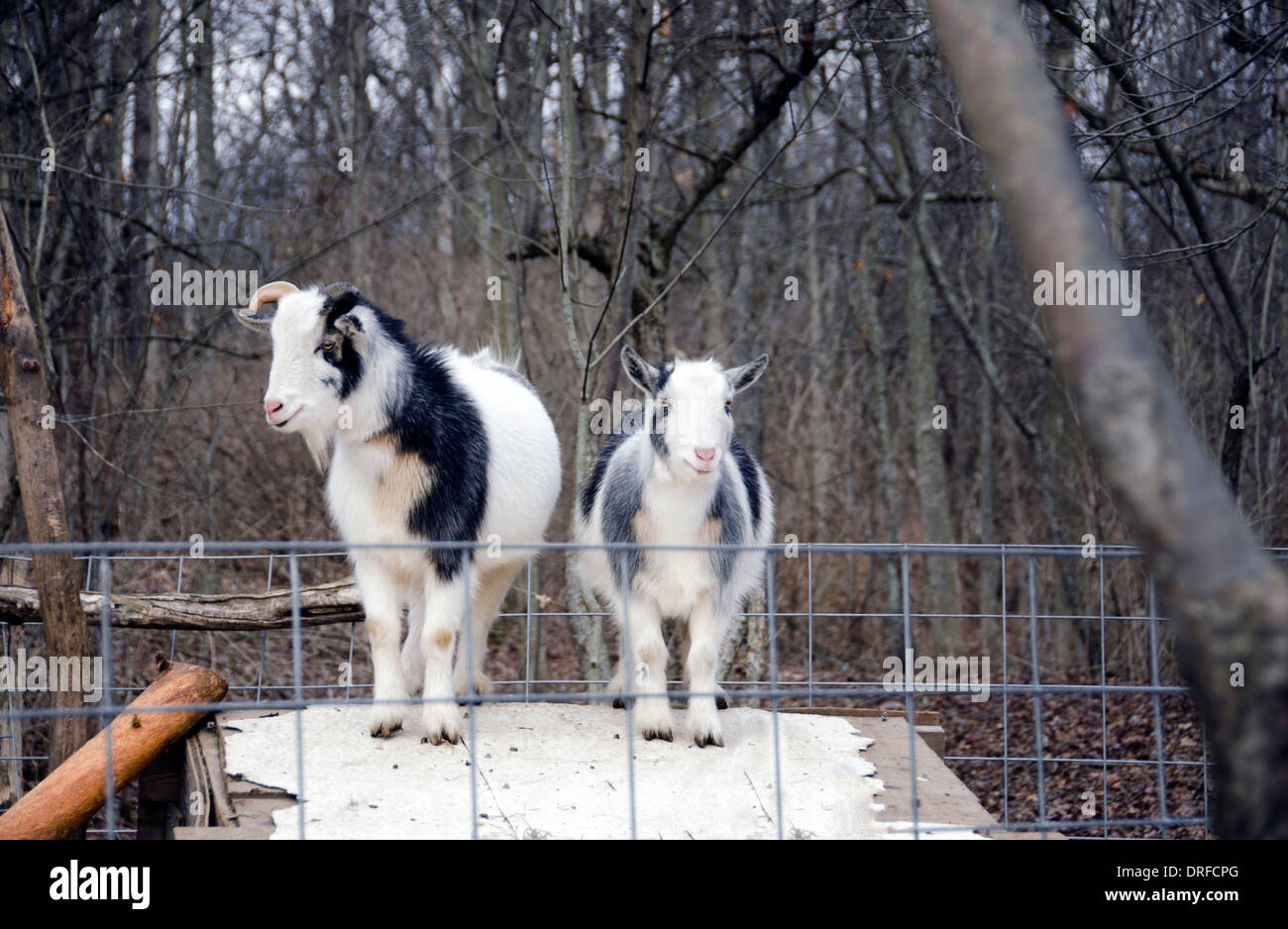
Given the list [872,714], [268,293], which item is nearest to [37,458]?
[268,293]

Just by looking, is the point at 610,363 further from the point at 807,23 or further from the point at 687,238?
the point at 687,238

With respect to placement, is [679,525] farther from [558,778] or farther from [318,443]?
[318,443]

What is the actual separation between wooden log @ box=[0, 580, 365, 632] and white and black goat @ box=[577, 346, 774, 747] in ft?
5.81

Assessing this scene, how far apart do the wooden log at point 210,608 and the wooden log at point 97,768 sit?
45.6 inches

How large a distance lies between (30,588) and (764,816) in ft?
13.9

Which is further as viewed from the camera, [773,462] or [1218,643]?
[773,462]

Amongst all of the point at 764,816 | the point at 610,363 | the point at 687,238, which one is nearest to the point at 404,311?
the point at 687,238

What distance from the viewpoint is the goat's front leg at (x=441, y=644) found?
4.87 m

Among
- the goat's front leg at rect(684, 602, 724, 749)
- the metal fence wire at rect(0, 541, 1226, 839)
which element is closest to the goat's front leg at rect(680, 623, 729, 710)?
the goat's front leg at rect(684, 602, 724, 749)

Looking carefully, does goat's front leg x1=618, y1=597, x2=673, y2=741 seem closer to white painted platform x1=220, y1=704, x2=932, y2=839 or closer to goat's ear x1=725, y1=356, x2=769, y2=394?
white painted platform x1=220, y1=704, x2=932, y2=839

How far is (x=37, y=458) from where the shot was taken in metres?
5.58

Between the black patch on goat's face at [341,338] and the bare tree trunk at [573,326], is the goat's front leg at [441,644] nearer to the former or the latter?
the black patch on goat's face at [341,338]

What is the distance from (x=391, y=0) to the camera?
1082 cm
